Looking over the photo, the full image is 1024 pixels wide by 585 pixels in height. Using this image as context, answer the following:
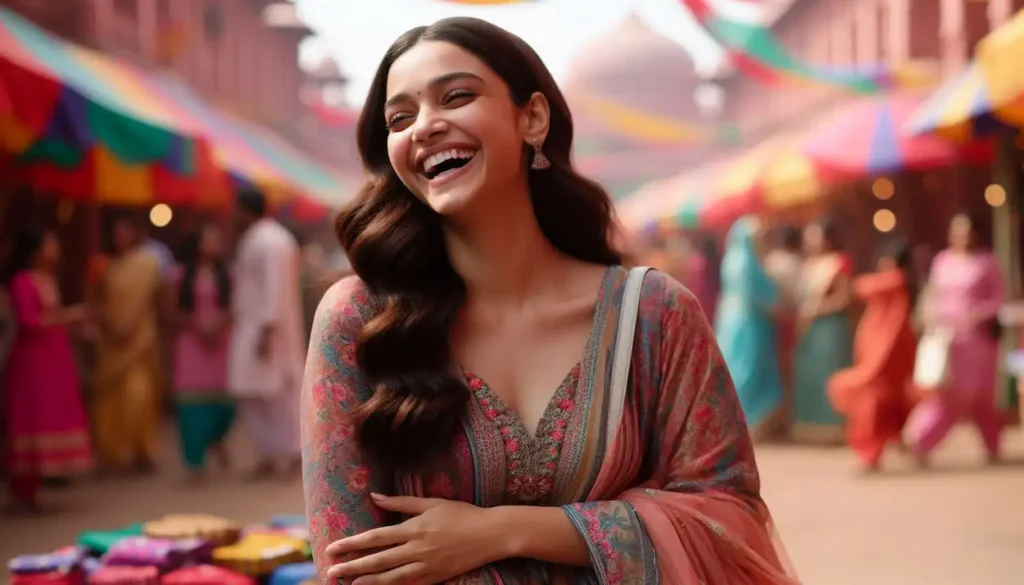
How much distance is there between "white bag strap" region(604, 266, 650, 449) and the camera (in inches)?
62.7

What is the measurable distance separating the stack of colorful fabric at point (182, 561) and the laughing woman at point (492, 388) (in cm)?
95

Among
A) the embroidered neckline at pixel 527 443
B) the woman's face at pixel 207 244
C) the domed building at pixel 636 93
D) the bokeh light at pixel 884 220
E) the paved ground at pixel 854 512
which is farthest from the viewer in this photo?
the domed building at pixel 636 93

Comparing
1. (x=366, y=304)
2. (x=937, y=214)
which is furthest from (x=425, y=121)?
(x=937, y=214)

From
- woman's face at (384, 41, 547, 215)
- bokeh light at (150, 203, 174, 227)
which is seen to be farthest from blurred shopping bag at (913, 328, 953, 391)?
bokeh light at (150, 203, 174, 227)

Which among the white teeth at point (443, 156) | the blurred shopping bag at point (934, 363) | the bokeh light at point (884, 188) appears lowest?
the blurred shopping bag at point (934, 363)

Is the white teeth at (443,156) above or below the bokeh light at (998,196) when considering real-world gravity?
below

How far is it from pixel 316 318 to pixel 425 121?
0.33 meters

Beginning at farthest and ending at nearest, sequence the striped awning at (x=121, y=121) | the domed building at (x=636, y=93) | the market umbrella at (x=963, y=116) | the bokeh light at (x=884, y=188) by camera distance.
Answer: the domed building at (x=636, y=93) < the bokeh light at (x=884, y=188) < the market umbrella at (x=963, y=116) < the striped awning at (x=121, y=121)

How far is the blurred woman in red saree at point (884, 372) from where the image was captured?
6773mm

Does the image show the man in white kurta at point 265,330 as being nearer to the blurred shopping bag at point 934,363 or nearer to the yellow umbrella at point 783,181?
the blurred shopping bag at point 934,363

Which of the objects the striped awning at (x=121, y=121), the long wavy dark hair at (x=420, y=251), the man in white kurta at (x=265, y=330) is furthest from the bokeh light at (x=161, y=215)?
the long wavy dark hair at (x=420, y=251)

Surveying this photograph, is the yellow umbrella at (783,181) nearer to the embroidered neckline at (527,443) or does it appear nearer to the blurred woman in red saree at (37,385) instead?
the blurred woman in red saree at (37,385)

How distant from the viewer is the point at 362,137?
174 cm

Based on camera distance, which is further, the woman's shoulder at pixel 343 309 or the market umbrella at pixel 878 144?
the market umbrella at pixel 878 144
